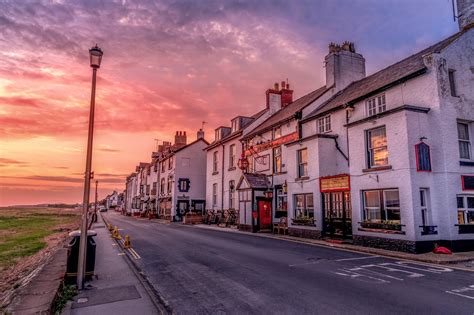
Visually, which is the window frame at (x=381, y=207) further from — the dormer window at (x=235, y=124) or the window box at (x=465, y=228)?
the dormer window at (x=235, y=124)

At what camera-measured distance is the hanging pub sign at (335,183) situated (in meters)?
17.7

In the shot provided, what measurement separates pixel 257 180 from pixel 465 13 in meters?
17.4

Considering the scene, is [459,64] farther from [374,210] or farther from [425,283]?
[425,283]

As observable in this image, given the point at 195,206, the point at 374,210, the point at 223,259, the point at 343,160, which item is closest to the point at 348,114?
the point at 343,160

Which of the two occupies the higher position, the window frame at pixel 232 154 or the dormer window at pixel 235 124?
the dormer window at pixel 235 124

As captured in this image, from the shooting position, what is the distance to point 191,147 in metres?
48.8

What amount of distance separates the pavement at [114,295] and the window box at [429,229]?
39.0 feet

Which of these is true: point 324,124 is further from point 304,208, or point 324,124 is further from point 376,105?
point 304,208

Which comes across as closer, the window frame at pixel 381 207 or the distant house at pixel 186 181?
the window frame at pixel 381 207

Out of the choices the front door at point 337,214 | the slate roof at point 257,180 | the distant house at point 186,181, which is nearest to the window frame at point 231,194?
the slate roof at point 257,180

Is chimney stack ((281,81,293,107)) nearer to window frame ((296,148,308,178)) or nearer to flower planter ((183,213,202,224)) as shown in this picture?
window frame ((296,148,308,178))

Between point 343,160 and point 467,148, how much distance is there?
21.2ft

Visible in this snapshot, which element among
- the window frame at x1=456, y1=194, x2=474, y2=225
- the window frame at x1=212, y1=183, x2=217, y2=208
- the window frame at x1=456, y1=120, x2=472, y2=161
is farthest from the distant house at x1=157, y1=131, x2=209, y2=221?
the window frame at x1=456, y1=120, x2=472, y2=161

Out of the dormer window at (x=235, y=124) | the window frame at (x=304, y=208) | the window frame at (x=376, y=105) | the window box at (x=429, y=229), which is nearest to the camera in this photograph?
the window box at (x=429, y=229)
